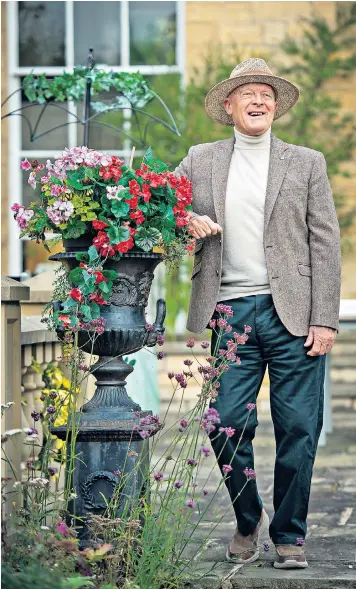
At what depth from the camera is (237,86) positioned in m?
4.53

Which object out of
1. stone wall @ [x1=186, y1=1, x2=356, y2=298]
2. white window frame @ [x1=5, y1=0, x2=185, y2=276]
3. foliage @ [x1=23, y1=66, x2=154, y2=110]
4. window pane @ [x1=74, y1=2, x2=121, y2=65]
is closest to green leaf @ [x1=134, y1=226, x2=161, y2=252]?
foliage @ [x1=23, y1=66, x2=154, y2=110]

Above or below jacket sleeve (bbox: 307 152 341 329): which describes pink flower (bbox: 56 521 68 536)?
below

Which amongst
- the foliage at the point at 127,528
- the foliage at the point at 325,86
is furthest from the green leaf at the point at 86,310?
the foliage at the point at 325,86

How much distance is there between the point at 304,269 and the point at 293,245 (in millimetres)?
100

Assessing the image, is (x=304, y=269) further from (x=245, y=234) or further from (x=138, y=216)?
(x=138, y=216)

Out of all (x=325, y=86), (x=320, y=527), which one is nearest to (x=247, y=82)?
(x=320, y=527)

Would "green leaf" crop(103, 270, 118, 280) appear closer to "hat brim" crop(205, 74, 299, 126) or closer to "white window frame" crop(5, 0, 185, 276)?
"hat brim" crop(205, 74, 299, 126)

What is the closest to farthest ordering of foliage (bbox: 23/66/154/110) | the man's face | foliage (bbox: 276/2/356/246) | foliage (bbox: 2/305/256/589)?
foliage (bbox: 2/305/256/589), the man's face, foliage (bbox: 23/66/154/110), foliage (bbox: 276/2/356/246)

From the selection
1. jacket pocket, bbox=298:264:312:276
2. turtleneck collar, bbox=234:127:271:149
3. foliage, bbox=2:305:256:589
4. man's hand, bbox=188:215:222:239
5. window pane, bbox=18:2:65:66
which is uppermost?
window pane, bbox=18:2:65:66

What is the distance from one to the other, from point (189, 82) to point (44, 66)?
1427 mm

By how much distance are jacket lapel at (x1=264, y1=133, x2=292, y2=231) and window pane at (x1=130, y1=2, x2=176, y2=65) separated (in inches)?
261

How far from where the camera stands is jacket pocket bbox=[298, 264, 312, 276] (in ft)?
14.5

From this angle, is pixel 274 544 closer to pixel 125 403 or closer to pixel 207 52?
pixel 125 403

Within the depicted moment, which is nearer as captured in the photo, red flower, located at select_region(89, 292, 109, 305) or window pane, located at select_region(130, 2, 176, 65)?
red flower, located at select_region(89, 292, 109, 305)
